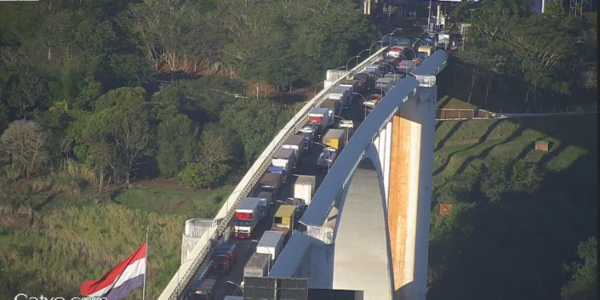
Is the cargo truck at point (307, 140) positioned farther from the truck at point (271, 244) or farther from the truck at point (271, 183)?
the truck at point (271, 244)

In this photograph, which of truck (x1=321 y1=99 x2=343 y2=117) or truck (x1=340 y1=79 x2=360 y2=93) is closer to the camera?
truck (x1=321 y1=99 x2=343 y2=117)

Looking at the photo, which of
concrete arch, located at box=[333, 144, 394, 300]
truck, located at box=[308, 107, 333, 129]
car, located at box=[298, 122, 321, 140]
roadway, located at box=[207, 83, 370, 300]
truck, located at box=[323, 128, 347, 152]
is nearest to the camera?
roadway, located at box=[207, 83, 370, 300]

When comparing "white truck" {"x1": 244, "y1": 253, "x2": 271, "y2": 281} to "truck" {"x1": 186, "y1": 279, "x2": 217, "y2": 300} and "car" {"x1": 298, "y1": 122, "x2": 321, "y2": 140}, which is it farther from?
"car" {"x1": 298, "y1": 122, "x2": 321, "y2": 140}

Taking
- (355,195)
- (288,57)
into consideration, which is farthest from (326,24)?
(355,195)

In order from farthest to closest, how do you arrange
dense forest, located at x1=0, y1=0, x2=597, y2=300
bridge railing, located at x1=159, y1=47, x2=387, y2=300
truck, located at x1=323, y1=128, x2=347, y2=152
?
dense forest, located at x1=0, y1=0, x2=597, y2=300, truck, located at x1=323, y1=128, x2=347, y2=152, bridge railing, located at x1=159, y1=47, x2=387, y2=300

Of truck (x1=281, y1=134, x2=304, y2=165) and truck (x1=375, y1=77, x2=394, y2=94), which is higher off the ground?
truck (x1=375, y1=77, x2=394, y2=94)

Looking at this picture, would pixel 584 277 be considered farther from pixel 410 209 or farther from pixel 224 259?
pixel 224 259

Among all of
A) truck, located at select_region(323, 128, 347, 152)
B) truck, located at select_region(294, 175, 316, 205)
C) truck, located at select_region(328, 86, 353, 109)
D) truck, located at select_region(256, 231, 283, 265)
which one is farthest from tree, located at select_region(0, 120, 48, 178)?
truck, located at select_region(256, 231, 283, 265)

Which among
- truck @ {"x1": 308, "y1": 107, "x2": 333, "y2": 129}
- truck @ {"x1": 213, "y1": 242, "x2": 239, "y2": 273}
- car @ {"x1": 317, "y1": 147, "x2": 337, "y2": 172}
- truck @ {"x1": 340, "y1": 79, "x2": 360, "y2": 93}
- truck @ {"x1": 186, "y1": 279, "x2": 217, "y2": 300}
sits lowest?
truck @ {"x1": 186, "y1": 279, "x2": 217, "y2": 300}

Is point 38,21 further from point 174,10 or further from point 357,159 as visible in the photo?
point 357,159
